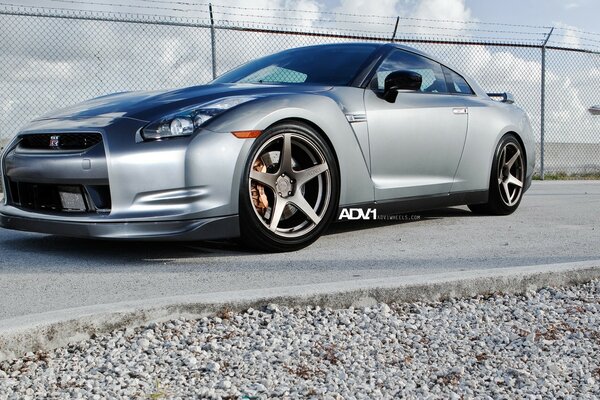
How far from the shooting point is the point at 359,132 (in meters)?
5.45

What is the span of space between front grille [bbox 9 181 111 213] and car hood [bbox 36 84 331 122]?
470 millimetres

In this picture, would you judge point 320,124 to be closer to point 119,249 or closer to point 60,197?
point 119,249

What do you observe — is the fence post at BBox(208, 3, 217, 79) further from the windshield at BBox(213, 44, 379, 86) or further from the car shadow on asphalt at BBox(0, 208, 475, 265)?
the car shadow on asphalt at BBox(0, 208, 475, 265)

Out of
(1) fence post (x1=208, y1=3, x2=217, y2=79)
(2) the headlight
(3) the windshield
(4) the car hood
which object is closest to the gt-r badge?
(4) the car hood

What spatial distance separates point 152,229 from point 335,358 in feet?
6.31

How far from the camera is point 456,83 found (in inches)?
266

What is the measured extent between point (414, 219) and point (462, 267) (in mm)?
2250

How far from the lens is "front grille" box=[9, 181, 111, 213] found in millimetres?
4648

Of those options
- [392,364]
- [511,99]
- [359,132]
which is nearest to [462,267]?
[359,132]

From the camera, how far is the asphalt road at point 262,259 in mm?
4156

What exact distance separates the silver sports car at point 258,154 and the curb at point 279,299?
3.79ft
